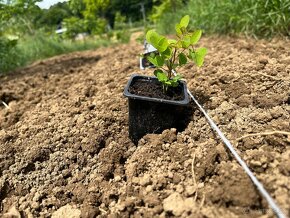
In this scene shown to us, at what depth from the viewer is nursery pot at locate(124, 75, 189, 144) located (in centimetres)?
146

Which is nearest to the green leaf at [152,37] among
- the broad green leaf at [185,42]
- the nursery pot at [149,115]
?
the broad green leaf at [185,42]

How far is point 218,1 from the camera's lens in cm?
358

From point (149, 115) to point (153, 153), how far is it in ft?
0.69

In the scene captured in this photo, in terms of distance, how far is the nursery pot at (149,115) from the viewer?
57.4 inches

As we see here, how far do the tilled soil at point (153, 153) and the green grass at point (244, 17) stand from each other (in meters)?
0.68

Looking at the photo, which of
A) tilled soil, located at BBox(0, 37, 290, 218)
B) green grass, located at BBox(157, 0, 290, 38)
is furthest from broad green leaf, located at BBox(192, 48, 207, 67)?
green grass, located at BBox(157, 0, 290, 38)

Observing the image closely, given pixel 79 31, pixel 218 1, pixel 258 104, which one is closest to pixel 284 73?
pixel 258 104

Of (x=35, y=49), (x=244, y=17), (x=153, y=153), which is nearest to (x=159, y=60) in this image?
(x=153, y=153)

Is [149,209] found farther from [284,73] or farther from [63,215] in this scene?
[284,73]

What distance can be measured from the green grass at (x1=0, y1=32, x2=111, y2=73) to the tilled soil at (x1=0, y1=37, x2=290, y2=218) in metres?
2.03

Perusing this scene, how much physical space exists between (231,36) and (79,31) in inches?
143

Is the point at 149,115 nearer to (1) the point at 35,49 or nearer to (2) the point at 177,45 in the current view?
(2) the point at 177,45

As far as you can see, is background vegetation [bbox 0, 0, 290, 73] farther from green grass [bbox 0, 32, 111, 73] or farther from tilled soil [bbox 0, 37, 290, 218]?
tilled soil [bbox 0, 37, 290, 218]

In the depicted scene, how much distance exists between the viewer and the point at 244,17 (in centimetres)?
313
